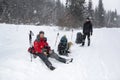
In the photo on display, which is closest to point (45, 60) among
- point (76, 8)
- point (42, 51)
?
point (42, 51)

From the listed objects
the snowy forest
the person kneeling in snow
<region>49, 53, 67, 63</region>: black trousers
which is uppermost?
the snowy forest

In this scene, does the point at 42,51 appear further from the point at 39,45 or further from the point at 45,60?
the point at 45,60

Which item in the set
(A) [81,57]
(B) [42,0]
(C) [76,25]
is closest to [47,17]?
(B) [42,0]

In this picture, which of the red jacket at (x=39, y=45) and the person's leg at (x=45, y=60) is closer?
the person's leg at (x=45, y=60)

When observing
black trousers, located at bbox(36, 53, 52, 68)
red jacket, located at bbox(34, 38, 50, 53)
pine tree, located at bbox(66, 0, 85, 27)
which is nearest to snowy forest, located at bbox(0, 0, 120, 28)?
pine tree, located at bbox(66, 0, 85, 27)

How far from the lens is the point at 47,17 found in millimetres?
73812

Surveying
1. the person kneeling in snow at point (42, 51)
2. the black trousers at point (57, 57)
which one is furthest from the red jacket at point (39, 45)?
the black trousers at point (57, 57)

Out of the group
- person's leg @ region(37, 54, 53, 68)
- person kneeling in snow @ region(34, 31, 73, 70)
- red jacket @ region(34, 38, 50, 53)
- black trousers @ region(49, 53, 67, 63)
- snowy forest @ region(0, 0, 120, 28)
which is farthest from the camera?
snowy forest @ region(0, 0, 120, 28)

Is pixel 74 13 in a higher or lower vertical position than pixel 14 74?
higher

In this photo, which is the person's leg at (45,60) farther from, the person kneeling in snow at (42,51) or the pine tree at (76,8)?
the pine tree at (76,8)

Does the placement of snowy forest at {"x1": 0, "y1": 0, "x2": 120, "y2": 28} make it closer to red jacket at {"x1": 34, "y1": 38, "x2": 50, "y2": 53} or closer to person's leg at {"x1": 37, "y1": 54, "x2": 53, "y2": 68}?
red jacket at {"x1": 34, "y1": 38, "x2": 50, "y2": 53}

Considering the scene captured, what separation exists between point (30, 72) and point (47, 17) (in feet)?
211

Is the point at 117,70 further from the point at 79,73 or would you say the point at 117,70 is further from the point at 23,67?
the point at 23,67

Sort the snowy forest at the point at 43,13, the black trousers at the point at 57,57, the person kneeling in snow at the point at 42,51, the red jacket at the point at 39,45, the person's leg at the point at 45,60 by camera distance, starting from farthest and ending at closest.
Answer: the snowy forest at the point at 43,13, the black trousers at the point at 57,57, the red jacket at the point at 39,45, the person kneeling in snow at the point at 42,51, the person's leg at the point at 45,60
